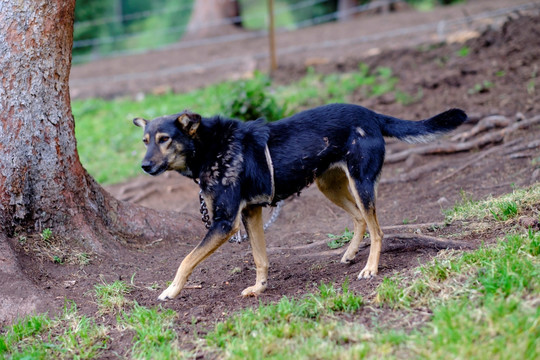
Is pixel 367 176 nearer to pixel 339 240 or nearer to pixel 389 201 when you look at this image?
pixel 339 240

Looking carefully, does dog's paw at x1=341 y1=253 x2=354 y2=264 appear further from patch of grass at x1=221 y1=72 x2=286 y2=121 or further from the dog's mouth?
patch of grass at x1=221 y1=72 x2=286 y2=121

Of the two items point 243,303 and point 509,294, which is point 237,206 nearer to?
point 243,303

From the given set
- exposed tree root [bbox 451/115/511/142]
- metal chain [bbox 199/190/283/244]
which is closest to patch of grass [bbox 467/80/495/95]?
exposed tree root [bbox 451/115/511/142]

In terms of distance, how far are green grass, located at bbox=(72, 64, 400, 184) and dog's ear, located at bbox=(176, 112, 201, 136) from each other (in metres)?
4.65

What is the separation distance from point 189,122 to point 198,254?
3.91ft

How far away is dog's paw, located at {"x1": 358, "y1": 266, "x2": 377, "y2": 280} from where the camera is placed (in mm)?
5273

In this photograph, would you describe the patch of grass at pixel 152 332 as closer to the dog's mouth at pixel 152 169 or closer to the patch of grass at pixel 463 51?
the dog's mouth at pixel 152 169

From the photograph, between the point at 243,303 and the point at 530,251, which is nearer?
the point at 530,251

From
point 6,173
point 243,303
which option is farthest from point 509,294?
point 6,173

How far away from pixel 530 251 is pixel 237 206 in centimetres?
247

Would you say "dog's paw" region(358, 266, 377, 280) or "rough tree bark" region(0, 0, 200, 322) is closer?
"dog's paw" region(358, 266, 377, 280)

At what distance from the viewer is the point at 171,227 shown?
714 centimetres

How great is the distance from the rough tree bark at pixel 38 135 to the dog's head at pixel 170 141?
117 centimetres

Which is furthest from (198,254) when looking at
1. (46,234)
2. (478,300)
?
(478,300)
